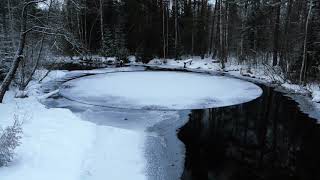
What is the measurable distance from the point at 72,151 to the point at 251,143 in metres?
4.89

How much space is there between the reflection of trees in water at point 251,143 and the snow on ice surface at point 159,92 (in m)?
1.60

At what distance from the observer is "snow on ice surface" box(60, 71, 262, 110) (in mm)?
14141

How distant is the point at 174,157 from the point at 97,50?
3182 centimetres

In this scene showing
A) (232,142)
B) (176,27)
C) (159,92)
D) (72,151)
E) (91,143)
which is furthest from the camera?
(176,27)

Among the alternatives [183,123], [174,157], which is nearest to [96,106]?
[183,123]

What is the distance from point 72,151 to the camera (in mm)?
7633

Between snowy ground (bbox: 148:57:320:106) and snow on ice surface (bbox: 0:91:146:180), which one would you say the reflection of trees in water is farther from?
snowy ground (bbox: 148:57:320:106)

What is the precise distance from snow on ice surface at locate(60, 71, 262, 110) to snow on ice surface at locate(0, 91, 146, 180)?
3759 millimetres

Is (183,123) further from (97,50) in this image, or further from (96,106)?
(97,50)

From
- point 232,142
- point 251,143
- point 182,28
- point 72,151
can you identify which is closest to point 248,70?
point 182,28

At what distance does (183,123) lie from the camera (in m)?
11.2

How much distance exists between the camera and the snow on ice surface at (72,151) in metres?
6.41

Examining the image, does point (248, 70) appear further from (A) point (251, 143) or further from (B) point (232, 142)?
(B) point (232, 142)

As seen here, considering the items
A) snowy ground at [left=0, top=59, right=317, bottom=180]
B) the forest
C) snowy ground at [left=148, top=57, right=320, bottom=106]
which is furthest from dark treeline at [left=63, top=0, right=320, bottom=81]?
A: snowy ground at [left=0, top=59, right=317, bottom=180]
